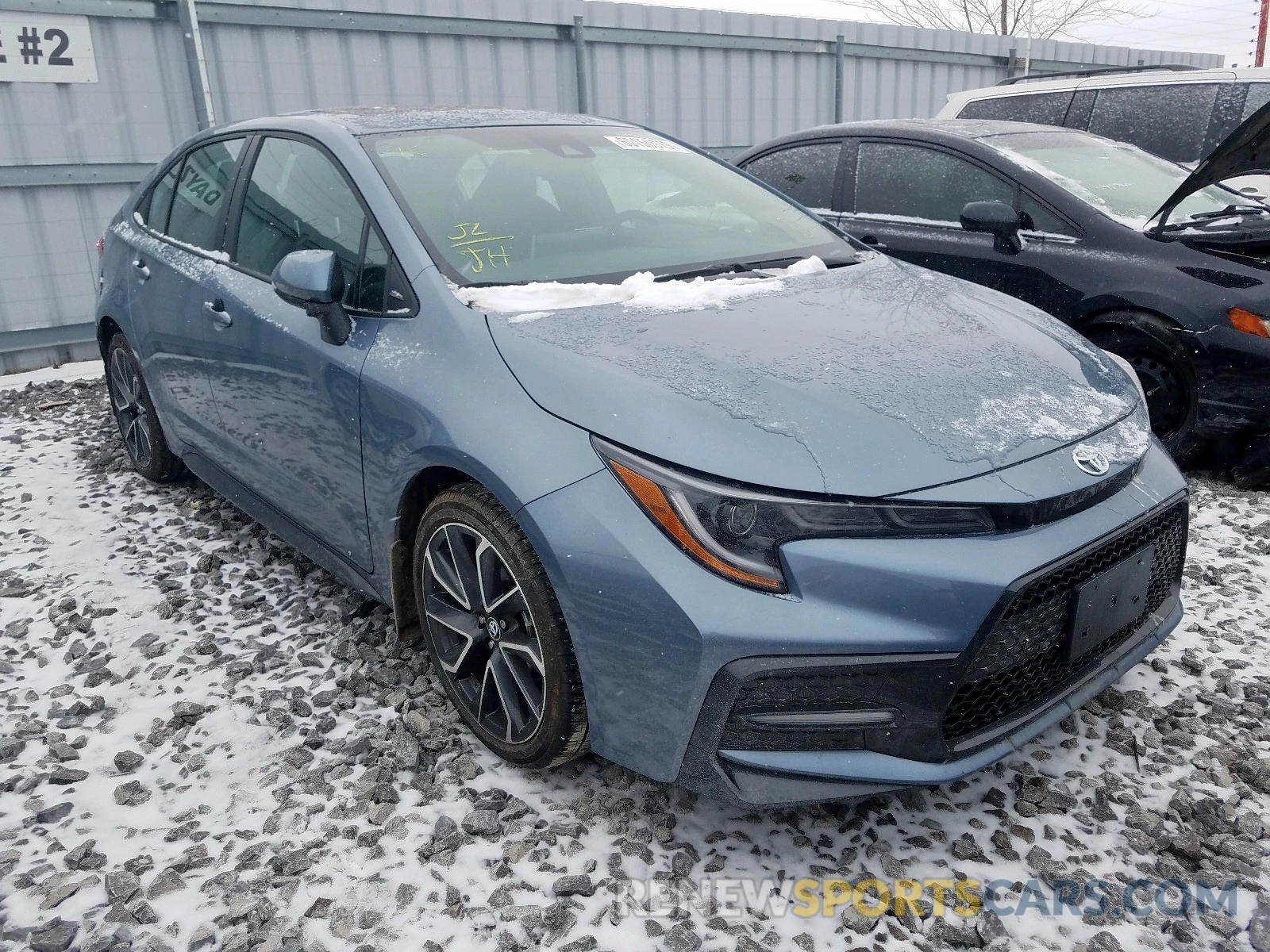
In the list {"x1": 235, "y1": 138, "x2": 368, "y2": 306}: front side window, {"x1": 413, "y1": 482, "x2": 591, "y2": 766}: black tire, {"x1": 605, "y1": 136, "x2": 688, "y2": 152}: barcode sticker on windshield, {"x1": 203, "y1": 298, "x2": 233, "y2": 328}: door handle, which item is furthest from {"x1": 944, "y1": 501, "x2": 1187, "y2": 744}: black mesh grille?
{"x1": 203, "y1": 298, "x2": 233, "y2": 328}: door handle

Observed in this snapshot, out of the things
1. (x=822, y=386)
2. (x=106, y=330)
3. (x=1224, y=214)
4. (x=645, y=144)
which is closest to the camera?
(x=822, y=386)

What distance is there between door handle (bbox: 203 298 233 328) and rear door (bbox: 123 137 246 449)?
0.21 feet

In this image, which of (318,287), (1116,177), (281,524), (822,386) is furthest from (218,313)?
(1116,177)

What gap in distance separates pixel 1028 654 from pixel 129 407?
12.7 feet

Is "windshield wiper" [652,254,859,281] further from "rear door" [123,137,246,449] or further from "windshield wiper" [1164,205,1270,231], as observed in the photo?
"windshield wiper" [1164,205,1270,231]

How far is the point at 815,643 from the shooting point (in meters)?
1.73

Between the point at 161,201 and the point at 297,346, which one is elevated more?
the point at 161,201

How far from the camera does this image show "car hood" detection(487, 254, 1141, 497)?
72.2 inches

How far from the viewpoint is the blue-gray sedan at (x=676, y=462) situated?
1.78m

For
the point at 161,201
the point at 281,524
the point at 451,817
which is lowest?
the point at 451,817

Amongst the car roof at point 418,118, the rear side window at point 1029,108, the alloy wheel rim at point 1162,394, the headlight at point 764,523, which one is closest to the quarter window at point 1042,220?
the alloy wheel rim at point 1162,394

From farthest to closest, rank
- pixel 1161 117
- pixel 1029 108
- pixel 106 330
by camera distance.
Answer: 1. pixel 1029 108
2. pixel 1161 117
3. pixel 106 330

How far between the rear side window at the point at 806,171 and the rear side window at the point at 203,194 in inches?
105

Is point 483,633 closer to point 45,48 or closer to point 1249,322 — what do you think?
point 1249,322
